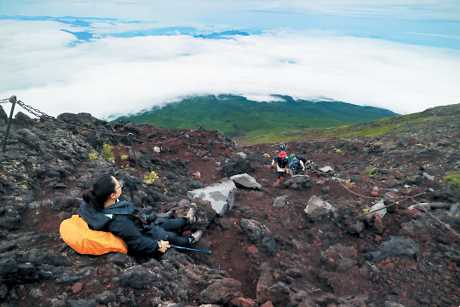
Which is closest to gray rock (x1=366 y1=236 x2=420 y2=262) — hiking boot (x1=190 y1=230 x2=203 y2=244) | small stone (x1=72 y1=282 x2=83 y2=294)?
hiking boot (x1=190 y1=230 x2=203 y2=244)

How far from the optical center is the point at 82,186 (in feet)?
41.2

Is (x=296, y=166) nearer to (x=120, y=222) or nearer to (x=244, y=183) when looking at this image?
(x=244, y=183)

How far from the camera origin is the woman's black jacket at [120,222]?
793cm

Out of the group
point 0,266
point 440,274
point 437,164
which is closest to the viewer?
point 0,266

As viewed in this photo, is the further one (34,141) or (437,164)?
(437,164)

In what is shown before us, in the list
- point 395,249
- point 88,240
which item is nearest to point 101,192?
point 88,240

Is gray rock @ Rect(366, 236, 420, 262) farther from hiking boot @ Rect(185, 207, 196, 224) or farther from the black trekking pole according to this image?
hiking boot @ Rect(185, 207, 196, 224)

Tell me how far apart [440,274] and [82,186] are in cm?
1289

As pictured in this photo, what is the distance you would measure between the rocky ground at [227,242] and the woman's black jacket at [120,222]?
1.27 feet

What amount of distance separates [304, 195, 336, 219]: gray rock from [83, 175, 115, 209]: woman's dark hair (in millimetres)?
9075

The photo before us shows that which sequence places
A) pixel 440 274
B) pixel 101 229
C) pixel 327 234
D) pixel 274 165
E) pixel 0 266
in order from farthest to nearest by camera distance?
1. pixel 274 165
2. pixel 327 234
3. pixel 440 274
4. pixel 101 229
5. pixel 0 266

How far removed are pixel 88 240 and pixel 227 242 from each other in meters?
4.94

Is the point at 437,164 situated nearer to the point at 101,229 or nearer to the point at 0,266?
the point at 101,229

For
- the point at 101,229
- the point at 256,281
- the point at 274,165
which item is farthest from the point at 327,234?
the point at 274,165
